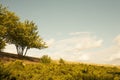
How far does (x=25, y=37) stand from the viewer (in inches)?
1885

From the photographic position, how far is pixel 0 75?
9.75 meters

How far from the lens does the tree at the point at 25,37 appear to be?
47688mm

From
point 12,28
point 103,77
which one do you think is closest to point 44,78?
point 103,77

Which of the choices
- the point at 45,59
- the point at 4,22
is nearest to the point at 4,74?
the point at 45,59

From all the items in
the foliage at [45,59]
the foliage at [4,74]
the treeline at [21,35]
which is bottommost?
the foliage at [4,74]

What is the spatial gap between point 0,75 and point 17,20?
127 feet

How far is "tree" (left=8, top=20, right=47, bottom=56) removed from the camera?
47.7 metres

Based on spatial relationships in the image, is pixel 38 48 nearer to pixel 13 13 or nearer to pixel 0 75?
pixel 13 13

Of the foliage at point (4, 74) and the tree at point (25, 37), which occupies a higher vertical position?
the tree at point (25, 37)

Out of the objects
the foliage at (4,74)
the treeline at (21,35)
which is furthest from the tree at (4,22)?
the foliage at (4,74)

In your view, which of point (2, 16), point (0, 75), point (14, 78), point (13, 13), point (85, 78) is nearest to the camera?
point (0, 75)

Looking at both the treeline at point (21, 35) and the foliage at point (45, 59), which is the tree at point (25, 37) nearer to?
the treeline at point (21, 35)

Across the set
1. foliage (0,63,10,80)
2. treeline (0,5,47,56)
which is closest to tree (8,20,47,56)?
treeline (0,5,47,56)

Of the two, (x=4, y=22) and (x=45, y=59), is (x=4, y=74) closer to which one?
(x=45, y=59)
